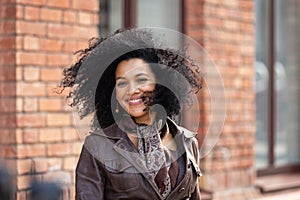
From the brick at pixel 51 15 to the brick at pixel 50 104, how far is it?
0.54 metres

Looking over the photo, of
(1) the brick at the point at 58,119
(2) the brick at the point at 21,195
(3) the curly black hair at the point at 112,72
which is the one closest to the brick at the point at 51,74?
(1) the brick at the point at 58,119

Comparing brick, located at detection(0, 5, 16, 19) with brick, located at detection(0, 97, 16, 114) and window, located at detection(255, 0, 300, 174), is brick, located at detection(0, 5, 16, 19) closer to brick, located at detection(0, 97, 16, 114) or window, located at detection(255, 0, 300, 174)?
brick, located at detection(0, 97, 16, 114)

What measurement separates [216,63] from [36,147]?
6.72ft

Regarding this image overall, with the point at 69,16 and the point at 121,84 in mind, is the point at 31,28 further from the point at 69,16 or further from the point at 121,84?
the point at 121,84

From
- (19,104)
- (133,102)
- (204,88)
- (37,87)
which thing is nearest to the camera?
(133,102)

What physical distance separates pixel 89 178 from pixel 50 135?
223 cm

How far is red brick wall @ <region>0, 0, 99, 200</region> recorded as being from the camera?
4953mm

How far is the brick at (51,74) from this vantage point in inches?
200

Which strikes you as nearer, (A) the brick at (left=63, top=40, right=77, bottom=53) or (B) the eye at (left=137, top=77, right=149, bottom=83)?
(B) the eye at (left=137, top=77, right=149, bottom=83)

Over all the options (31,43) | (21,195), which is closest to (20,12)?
(31,43)

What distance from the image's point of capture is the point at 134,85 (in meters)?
3.06

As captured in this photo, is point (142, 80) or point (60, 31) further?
point (60, 31)

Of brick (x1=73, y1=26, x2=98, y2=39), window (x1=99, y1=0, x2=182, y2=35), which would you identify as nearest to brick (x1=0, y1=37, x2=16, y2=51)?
brick (x1=73, y1=26, x2=98, y2=39)

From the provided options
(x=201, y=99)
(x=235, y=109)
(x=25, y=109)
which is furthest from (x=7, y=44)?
(x=235, y=109)
